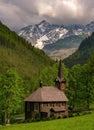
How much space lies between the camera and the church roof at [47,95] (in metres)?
98.3

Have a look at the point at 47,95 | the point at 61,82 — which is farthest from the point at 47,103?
the point at 61,82

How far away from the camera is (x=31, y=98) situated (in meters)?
99.2

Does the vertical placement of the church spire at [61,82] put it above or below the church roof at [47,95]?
above

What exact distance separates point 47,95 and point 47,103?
256cm

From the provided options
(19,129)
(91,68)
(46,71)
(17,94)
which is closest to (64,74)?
(46,71)

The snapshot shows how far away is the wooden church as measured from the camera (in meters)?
97.3

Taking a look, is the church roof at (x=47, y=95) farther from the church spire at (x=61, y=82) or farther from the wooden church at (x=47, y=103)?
the church spire at (x=61, y=82)

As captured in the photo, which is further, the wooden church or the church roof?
the church roof

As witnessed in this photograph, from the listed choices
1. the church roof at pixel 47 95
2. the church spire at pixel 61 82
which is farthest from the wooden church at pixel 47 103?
the church spire at pixel 61 82

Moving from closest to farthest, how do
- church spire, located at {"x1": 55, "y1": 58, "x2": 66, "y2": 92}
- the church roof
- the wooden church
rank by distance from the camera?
the wooden church
the church roof
church spire, located at {"x1": 55, "y1": 58, "x2": 66, "y2": 92}

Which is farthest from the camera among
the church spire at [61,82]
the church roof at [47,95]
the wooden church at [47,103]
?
the church spire at [61,82]

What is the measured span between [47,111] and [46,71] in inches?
920

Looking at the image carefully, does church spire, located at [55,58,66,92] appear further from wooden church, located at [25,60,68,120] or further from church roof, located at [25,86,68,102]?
church roof, located at [25,86,68,102]

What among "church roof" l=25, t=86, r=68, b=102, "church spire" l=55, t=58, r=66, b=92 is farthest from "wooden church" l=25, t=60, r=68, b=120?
"church spire" l=55, t=58, r=66, b=92
